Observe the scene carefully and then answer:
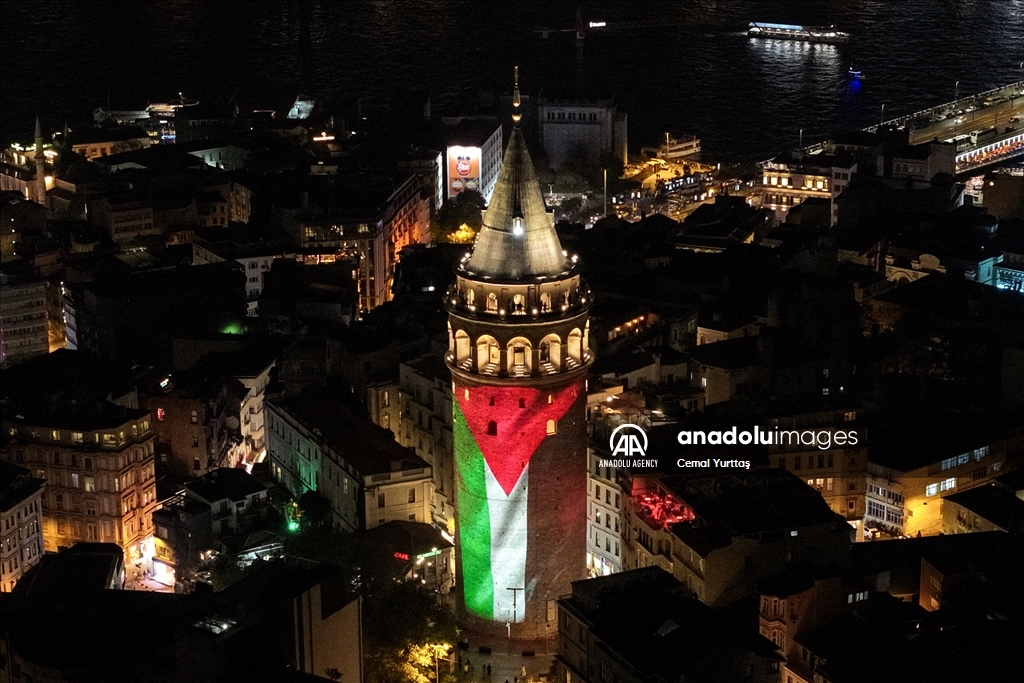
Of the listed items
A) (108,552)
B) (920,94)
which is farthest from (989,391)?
(920,94)

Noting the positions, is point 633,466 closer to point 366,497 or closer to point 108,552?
point 366,497

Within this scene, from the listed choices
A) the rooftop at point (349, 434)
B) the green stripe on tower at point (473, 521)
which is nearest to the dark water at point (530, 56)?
the rooftop at point (349, 434)

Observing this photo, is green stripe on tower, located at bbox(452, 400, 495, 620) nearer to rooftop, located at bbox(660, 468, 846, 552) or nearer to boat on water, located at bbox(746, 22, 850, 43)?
rooftop, located at bbox(660, 468, 846, 552)

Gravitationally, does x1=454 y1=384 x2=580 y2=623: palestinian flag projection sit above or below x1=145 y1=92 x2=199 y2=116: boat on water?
above

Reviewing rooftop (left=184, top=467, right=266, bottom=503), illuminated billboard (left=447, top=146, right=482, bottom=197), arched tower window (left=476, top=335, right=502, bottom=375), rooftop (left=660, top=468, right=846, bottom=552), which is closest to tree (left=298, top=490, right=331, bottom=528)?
rooftop (left=184, top=467, right=266, bottom=503)

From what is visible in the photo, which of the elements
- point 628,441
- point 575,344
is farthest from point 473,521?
point 628,441

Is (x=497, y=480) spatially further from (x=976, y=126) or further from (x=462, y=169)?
(x=976, y=126)
